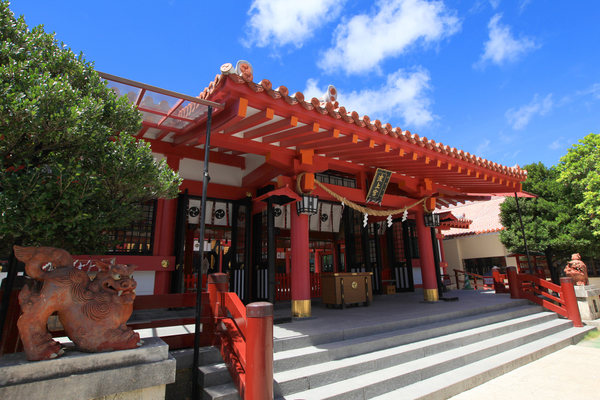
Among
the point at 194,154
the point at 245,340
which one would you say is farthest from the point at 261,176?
the point at 245,340

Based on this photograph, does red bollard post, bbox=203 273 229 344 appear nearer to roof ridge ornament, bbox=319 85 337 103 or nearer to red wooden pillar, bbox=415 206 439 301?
roof ridge ornament, bbox=319 85 337 103

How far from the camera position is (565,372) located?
4.44 m

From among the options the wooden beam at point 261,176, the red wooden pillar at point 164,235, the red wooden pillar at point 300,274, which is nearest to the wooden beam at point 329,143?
the wooden beam at point 261,176

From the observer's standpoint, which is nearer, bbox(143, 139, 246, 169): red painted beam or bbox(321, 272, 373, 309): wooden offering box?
bbox(143, 139, 246, 169): red painted beam

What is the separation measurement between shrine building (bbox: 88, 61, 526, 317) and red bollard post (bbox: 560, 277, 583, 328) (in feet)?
9.08

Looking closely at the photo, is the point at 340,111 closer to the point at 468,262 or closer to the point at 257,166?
the point at 257,166

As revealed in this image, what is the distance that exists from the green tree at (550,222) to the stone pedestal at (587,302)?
496 cm

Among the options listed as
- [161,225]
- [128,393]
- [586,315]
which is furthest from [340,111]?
[586,315]

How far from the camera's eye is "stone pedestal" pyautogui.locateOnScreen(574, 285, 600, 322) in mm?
7285

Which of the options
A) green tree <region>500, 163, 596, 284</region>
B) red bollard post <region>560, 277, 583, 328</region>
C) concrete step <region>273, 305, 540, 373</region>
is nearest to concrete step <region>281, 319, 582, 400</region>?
concrete step <region>273, 305, 540, 373</region>

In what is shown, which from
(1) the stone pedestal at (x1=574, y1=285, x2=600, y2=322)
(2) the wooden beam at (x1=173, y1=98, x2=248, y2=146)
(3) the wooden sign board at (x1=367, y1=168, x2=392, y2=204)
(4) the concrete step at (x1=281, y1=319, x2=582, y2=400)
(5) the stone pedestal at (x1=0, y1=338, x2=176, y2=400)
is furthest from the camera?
(1) the stone pedestal at (x1=574, y1=285, x2=600, y2=322)

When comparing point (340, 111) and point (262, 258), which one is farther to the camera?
point (262, 258)

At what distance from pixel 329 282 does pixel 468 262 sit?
15233mm

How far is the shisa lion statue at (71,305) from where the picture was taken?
195cm
